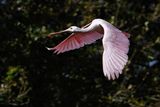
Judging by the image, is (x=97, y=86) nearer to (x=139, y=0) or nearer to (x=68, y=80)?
(x=68, y=80)

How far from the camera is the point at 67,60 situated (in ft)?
28.5

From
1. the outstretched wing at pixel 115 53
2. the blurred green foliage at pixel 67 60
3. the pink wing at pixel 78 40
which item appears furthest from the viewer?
the blurred green foliage at pixel 67 60

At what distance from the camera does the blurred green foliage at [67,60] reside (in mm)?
8430

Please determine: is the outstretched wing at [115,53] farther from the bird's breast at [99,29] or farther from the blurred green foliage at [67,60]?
the blurred green foliage at [67,60]

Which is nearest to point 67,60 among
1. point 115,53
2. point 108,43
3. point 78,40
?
point 78,40

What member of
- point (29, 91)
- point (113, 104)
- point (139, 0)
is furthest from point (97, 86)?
point (139, 0)

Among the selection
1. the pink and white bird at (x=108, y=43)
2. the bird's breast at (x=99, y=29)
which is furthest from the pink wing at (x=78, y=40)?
the bird's breast at (x=99, y=29)

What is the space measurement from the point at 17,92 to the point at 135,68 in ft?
5.15

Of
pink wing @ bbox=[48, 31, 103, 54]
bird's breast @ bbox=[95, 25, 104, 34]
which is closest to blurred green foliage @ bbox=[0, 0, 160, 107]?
pink wing @ bbox=[48, 31, 103, 54]

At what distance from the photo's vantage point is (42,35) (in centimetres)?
816

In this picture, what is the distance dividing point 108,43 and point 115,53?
14 centimetres

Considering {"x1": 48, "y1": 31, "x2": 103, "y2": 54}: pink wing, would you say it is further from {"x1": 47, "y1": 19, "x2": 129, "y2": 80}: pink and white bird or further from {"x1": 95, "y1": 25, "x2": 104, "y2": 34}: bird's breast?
{"x1": 95, "y1": 25, "x2": 104, "y2": 34}: bird's breast

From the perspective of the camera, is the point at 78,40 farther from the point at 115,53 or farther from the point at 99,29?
the point at 115,53

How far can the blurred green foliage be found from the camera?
8.43 meters
